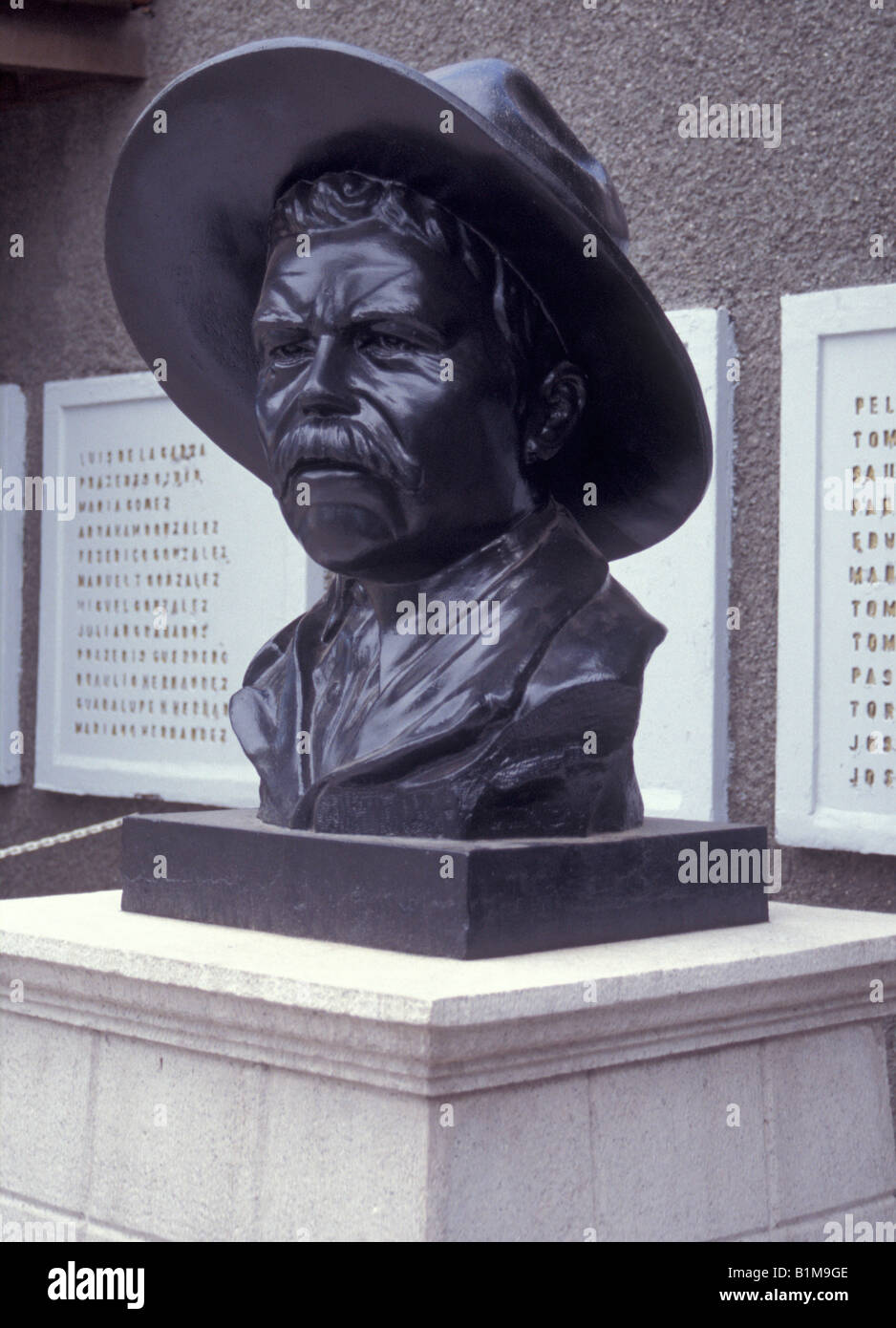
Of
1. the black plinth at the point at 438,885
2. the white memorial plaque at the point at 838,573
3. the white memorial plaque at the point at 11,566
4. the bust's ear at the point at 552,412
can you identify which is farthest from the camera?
the white memorial plaque at the point at 11,566

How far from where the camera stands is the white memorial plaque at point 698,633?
3.39 m

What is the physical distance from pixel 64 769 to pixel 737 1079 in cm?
283

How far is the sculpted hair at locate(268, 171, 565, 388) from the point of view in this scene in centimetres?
215

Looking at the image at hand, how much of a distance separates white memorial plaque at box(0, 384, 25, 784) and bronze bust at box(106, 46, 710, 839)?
2.50m

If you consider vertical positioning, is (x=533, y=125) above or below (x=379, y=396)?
above

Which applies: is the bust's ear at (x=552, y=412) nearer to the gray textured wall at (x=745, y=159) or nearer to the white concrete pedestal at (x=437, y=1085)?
the white concrete pedestal at (x=437, y=1085)

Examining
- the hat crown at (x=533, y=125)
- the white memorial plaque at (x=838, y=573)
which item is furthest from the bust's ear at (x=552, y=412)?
the white memorial plaque at (x=838, y=573)

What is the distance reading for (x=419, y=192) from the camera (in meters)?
2.16

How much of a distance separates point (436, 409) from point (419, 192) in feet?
0.91

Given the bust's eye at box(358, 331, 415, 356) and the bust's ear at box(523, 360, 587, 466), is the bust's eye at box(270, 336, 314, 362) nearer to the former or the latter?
the bust's eye at box(358, 331, 415, 356)

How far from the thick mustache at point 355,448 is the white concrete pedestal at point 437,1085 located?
1.87 feet

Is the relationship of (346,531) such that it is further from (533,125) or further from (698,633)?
(698,633)

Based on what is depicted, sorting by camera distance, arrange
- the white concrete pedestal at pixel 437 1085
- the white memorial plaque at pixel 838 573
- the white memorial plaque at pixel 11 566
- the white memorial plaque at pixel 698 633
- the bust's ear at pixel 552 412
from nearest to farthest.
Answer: the white concrete pedestal at pixel 437 1085 < the bust's ear at pixel 552 412 < the white memorial plaque at pixel 838 573 < the white memorial plaque at pixel 698 633 < the white memorial plaque at pixel 11 566

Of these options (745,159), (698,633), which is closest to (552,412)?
(698,633)
